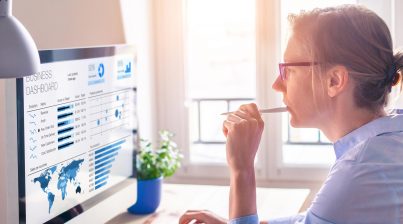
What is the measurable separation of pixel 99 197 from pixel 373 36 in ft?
3.11

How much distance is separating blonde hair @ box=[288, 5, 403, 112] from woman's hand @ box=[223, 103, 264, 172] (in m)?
0.24

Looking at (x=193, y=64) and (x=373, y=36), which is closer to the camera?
(x=373, y=36)

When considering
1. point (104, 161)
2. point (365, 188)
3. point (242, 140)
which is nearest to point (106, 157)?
point (104, 161)

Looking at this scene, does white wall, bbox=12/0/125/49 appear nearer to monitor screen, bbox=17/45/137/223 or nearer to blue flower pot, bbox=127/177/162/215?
monitor screen, bbox=17/45/137/223

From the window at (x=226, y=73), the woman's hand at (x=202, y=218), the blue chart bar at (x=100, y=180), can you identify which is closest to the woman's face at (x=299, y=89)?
the woman's hand at (x=202, y=218)

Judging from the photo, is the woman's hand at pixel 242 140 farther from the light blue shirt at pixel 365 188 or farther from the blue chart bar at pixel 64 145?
the blue chart bar at pixel 64 145

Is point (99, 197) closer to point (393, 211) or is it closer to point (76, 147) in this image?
point (76, 147)

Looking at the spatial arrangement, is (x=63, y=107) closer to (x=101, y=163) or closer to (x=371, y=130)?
(x=101, y=163)

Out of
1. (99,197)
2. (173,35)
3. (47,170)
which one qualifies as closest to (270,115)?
(173,35)

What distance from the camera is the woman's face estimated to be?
1.45m

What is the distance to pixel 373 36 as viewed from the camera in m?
1.35

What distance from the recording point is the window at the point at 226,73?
3072mm

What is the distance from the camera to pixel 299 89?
1.48 m

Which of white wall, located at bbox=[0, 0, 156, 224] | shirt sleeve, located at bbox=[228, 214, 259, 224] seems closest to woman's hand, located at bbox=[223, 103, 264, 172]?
shirt sleeve, located at bbox=[228, 214, 259, 224]
